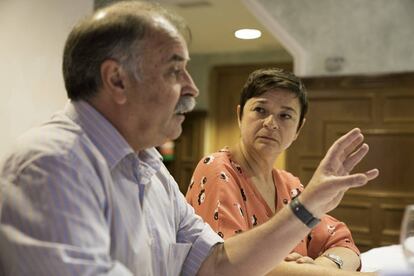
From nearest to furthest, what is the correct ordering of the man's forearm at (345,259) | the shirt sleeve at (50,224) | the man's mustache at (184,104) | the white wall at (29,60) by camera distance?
the shirt sleeve at (50,224), the man's mustache at (184,104), the man's forearm at (345,259), the white wall at (29,60)

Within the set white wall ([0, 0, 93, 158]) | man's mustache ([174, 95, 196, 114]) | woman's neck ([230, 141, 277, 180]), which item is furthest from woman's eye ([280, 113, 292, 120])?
white wall ([0, 0, 93, 158])

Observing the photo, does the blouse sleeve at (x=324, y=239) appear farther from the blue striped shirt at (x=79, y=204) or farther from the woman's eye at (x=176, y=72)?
the woman's eye at (x=176, y=72)

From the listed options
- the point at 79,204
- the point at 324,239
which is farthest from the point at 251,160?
the point at 79,204

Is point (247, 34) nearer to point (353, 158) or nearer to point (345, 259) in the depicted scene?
point (345, 259)

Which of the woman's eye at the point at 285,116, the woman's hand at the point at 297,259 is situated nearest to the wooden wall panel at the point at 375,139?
the woman's eye at the point at 285,116

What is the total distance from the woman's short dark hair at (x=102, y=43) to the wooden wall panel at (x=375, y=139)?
2.65m

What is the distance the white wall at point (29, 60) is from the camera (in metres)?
2.96

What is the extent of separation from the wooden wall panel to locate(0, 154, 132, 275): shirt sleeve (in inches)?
108

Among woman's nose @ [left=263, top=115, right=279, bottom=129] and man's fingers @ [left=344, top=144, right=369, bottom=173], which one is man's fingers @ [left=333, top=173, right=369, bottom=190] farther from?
woman's nose @ [left=263, top=115, right=279, bottom=129]

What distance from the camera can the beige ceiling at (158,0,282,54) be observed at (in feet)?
12.0

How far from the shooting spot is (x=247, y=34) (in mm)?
4332

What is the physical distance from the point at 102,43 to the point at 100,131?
15cm

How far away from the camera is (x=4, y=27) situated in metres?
2.97

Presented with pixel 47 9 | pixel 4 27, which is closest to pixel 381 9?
pixel 47 9
